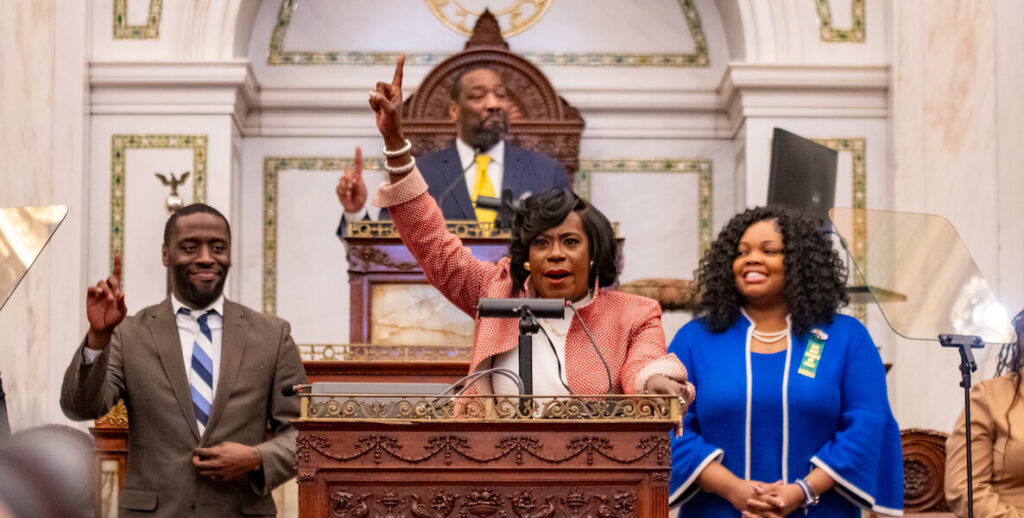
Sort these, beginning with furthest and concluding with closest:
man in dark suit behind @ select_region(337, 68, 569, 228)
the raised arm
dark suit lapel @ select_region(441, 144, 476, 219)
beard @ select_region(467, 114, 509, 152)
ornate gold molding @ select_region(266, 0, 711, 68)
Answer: ornate gold molding @ select_region(266, 0, 711, 68), beard @ select_region(467, 114, 509, 152), man in dark suit behind @ select_region(337, 68, 569, 228), dark suit lapel @ select_region(441, 144, 476, 219), the raised arm

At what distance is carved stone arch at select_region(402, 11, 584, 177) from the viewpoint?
27.8ft

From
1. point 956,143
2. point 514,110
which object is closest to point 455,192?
point 514,110

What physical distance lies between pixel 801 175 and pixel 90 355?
4.31 meters

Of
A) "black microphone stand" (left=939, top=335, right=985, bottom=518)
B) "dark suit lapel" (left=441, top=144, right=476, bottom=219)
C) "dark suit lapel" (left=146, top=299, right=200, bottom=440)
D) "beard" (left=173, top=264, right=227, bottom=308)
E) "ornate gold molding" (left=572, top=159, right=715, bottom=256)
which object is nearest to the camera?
"black microphone stand" (left=939, top=335, right=985, bottom=518)

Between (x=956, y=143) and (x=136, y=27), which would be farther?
(x=136, y=27)

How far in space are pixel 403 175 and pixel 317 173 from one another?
539cm

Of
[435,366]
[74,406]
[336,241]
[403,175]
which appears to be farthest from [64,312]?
[403,175]

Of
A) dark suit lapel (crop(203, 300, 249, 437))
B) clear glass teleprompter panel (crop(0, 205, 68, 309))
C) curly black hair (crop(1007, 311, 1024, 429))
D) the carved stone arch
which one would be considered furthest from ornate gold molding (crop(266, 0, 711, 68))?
clear glass teleprompter panel (crop(0, 205, 68, 309))

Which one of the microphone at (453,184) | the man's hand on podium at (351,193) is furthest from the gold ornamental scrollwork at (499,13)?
the man's hand on podium at (351,193)

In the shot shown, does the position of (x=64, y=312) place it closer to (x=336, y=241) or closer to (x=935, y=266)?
(x=336, y=241)

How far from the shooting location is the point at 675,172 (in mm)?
8922

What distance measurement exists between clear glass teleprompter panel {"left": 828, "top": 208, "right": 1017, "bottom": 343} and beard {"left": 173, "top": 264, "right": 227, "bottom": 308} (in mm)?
2084

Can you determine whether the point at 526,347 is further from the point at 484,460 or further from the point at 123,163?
the point at 123,163

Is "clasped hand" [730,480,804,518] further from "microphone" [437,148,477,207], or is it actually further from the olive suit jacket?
"microphone" [437,148,477,207]
